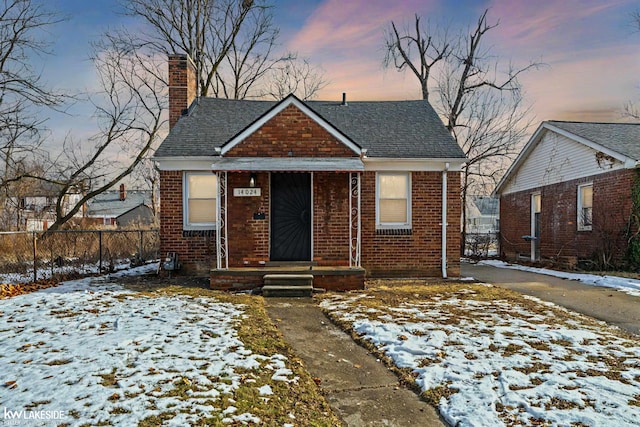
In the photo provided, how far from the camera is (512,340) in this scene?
5.32 metres

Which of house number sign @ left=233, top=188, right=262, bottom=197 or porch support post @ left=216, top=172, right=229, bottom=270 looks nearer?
porch support post @ left=216, top=172, right=229, bottom=270

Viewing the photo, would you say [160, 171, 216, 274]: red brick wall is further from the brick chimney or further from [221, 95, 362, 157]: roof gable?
the brick chimney

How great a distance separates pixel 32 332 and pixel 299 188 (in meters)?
6.53

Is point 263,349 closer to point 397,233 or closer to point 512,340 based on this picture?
point 512,340

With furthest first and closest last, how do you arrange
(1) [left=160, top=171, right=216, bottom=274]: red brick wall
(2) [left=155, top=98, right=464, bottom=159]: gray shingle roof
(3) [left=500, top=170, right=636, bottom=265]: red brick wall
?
(3) [left=500, top=170, right=636, bottom=265]: red brick wall < (2) [left=155, top=98, right=464, bottom=159]: gray shingle roof < (1) [left=160, top=171, right=216, bottom=274]: red brick wall

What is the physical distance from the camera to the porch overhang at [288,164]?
30.1 ft

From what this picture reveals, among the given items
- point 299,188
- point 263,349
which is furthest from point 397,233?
point 263,349

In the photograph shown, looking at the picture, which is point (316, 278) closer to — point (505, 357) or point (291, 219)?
point (291, 219)

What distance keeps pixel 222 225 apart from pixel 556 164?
43.2 feet

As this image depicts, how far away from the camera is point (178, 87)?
491 inches

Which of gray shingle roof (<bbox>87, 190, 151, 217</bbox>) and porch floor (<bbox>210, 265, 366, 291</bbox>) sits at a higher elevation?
gray shingle roof (<bbox>87, 190, 151, 217</bbox>)

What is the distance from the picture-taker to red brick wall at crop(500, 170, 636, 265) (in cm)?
1190

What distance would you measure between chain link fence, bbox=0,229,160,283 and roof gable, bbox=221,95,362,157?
5083mm

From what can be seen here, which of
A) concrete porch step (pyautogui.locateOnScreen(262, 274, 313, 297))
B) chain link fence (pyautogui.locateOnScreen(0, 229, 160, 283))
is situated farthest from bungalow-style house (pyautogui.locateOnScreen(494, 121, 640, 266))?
chain link fence (pyautogui.locateOnScreen(0, 229, 160, 283))
